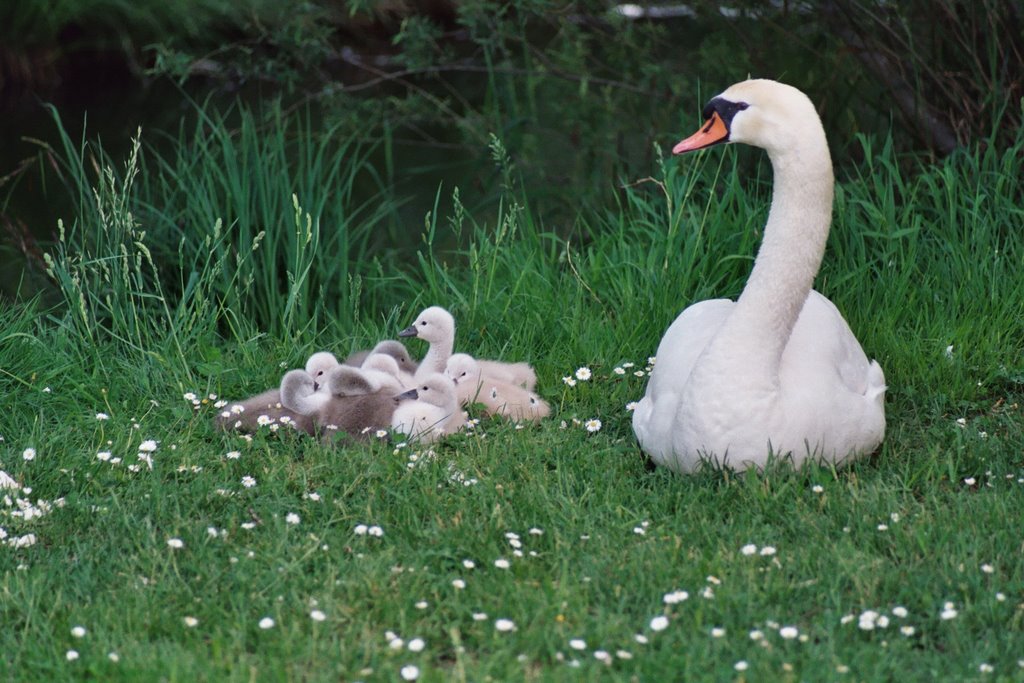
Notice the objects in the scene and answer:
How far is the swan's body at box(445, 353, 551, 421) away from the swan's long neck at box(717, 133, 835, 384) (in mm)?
1068

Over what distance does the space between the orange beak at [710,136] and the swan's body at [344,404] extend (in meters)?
1.42

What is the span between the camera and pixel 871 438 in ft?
14.4

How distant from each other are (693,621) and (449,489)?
1204 millimetres

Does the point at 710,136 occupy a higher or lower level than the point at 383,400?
higher

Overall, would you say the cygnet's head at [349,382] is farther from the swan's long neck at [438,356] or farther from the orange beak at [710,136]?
the orange beak at [710,136]

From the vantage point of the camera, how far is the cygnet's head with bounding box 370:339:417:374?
5.31 metres

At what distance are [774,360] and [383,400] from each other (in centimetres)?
148

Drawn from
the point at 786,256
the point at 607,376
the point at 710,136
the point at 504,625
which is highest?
the point at 710,136

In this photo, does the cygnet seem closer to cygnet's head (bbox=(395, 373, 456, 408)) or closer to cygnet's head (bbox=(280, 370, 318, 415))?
cygnet's head (bbox=(395, 373, 456, 408))

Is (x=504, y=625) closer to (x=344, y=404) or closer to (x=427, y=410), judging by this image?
(x=427, y=410)

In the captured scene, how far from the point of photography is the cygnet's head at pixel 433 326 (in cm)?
516

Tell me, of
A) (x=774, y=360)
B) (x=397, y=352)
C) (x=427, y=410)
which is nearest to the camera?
(x=774, y=360)

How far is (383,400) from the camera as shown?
15.8ft

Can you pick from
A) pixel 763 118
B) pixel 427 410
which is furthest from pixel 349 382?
pixel 763 118
